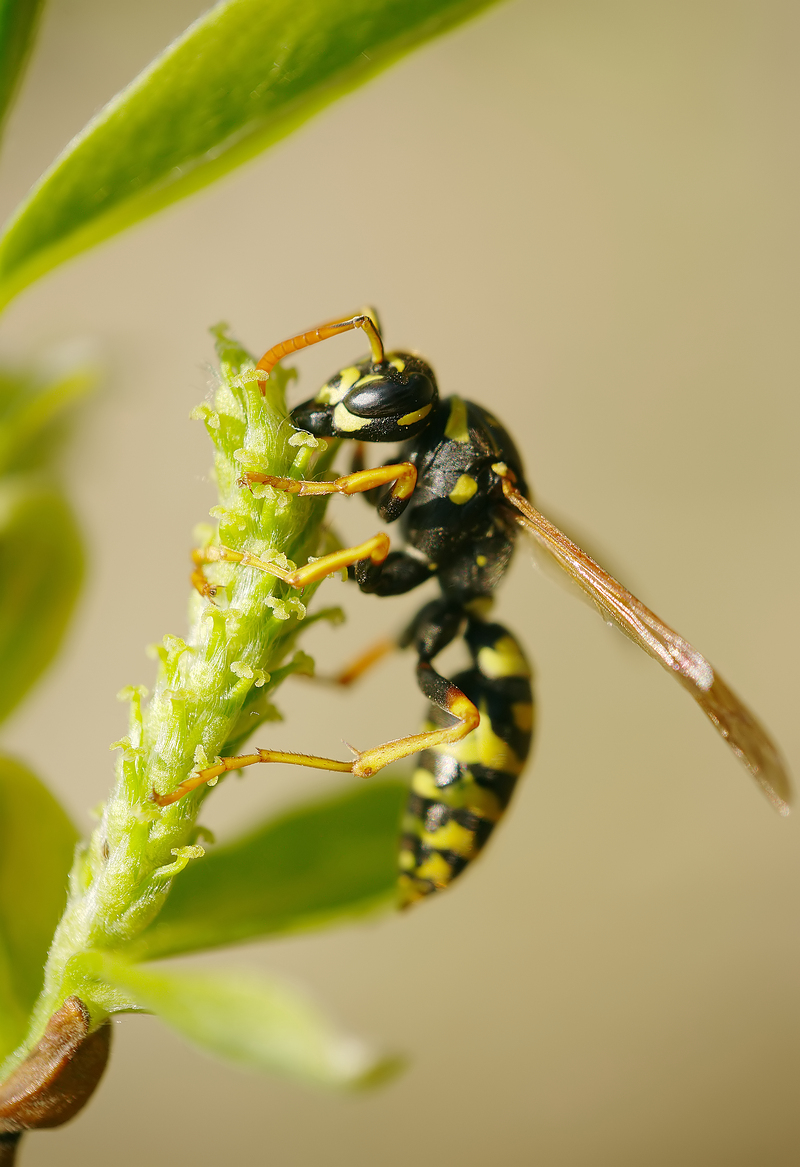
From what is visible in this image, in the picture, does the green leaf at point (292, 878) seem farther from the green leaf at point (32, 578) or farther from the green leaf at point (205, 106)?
the green leaf at point (205, 106)

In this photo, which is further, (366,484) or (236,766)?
(366,484)

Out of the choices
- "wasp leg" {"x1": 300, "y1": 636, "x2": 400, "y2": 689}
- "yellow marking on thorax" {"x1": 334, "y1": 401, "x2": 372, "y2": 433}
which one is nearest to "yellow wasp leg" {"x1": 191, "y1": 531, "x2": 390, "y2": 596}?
"yellow marking on thorax" {"x1": 334, "y1": 401, "x2": 372, "y2": 433}

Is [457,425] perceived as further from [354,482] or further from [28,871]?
[28,871]

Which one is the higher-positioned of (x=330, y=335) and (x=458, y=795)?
(x=330, y=335)

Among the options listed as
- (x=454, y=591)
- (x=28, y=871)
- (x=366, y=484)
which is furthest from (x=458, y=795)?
(x=28, y=871)

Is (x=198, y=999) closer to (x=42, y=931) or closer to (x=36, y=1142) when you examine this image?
(x=42, y=931)

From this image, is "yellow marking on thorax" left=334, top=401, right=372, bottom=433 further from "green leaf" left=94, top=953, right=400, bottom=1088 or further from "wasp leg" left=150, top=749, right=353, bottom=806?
"green leaf" left=94, top=953, right=400, bottom=1088

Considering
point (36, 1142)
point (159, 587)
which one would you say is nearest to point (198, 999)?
point (159, 587)

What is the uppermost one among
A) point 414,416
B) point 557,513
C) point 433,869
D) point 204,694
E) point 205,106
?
point 205,106
